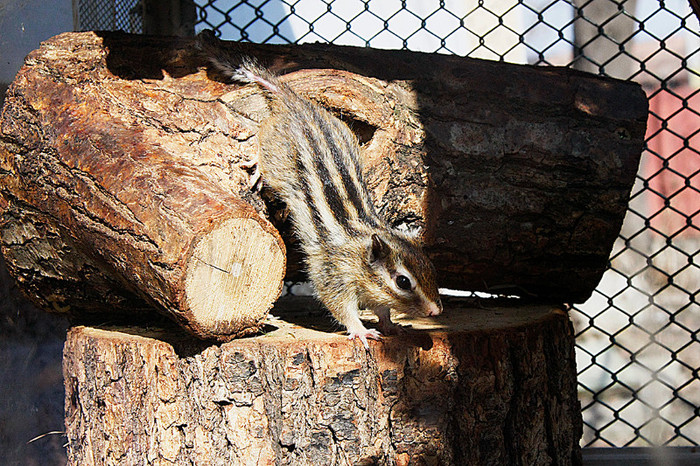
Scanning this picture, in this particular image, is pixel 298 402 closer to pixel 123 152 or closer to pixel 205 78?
pixel 123 152

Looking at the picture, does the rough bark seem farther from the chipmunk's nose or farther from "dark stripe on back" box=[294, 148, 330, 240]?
the chipmunk's nose

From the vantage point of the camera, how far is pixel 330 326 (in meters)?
2.87

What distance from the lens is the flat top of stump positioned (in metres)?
2.39

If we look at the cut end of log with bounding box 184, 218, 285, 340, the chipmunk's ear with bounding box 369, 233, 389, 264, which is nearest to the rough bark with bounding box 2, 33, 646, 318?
the chipmunk's ear with bounding box 369, 233, 389, 264

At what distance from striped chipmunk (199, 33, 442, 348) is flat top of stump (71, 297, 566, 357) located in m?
0.15

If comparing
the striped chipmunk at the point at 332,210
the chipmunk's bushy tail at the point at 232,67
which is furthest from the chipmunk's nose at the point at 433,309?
the chipmunk's bushy tail at the point at 232,67

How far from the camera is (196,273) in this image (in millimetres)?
2121

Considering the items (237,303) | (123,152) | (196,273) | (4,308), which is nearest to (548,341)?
(237,303)

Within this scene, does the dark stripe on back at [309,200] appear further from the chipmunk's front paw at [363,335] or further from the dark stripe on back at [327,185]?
the chipmunk's front paw at [363,335]

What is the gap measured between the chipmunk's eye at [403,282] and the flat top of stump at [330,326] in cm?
17

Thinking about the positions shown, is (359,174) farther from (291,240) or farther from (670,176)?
(670,176)

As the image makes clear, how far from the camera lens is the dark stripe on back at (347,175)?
289 centimetres

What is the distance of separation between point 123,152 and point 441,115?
4.83 ft

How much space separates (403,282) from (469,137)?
832 mm
